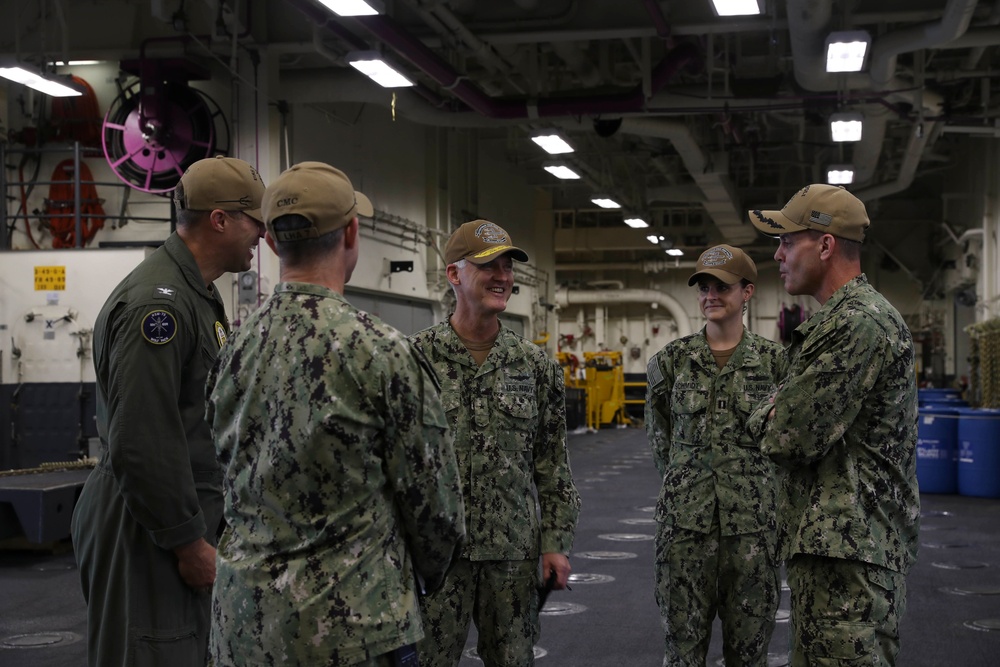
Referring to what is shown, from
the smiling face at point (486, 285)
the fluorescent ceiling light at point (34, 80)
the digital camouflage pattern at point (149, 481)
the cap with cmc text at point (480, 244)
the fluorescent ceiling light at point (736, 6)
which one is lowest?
the digital camouflage pattern at point (149, 481)

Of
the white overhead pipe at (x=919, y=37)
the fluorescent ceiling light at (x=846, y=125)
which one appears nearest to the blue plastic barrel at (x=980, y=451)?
the fluorescent ceiling light at (x=846, y=125)

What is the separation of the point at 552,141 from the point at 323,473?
11.4m

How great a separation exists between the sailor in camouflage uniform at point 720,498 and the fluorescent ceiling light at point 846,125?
8635mm

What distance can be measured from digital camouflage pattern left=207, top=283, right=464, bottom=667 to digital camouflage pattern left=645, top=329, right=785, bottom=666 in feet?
6.16

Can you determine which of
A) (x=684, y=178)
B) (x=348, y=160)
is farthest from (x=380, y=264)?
(x=684, y=178)

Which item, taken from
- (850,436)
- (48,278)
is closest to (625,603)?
(850,436)

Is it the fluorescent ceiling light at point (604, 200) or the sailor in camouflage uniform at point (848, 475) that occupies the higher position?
the fluorescent ceiling light at point (604, 200)

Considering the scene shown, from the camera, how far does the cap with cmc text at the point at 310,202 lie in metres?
2.09

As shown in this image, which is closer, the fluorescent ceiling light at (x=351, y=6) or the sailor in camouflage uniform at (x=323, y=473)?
Result: the sailor in camouflage uniform at (x=323, y=473)

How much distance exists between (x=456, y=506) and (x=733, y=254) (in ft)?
7.68

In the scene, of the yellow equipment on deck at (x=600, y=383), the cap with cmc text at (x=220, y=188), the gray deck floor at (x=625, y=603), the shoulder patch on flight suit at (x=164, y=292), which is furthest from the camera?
the yellow equipment on deck at (x=600, y=383)

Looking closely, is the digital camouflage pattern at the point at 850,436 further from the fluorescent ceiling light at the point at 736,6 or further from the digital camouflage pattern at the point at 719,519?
the fluorescent ceiling light at the point at 736,6

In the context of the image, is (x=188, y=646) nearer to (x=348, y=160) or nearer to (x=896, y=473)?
(x=896, y=473)

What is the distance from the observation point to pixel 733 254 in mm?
4137
